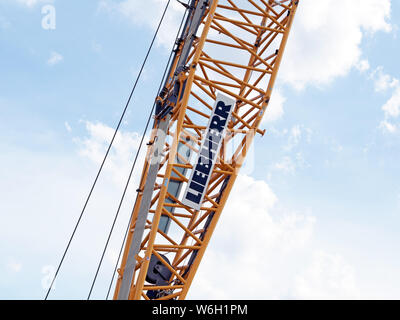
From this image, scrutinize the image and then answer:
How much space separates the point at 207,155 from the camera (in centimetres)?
1308

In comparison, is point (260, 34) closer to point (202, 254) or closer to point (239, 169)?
point (239, 169)

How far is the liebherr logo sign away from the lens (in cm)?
1294

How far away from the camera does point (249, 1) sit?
1620cm

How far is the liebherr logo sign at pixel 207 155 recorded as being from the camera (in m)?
12.9

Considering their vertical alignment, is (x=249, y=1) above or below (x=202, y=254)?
above
